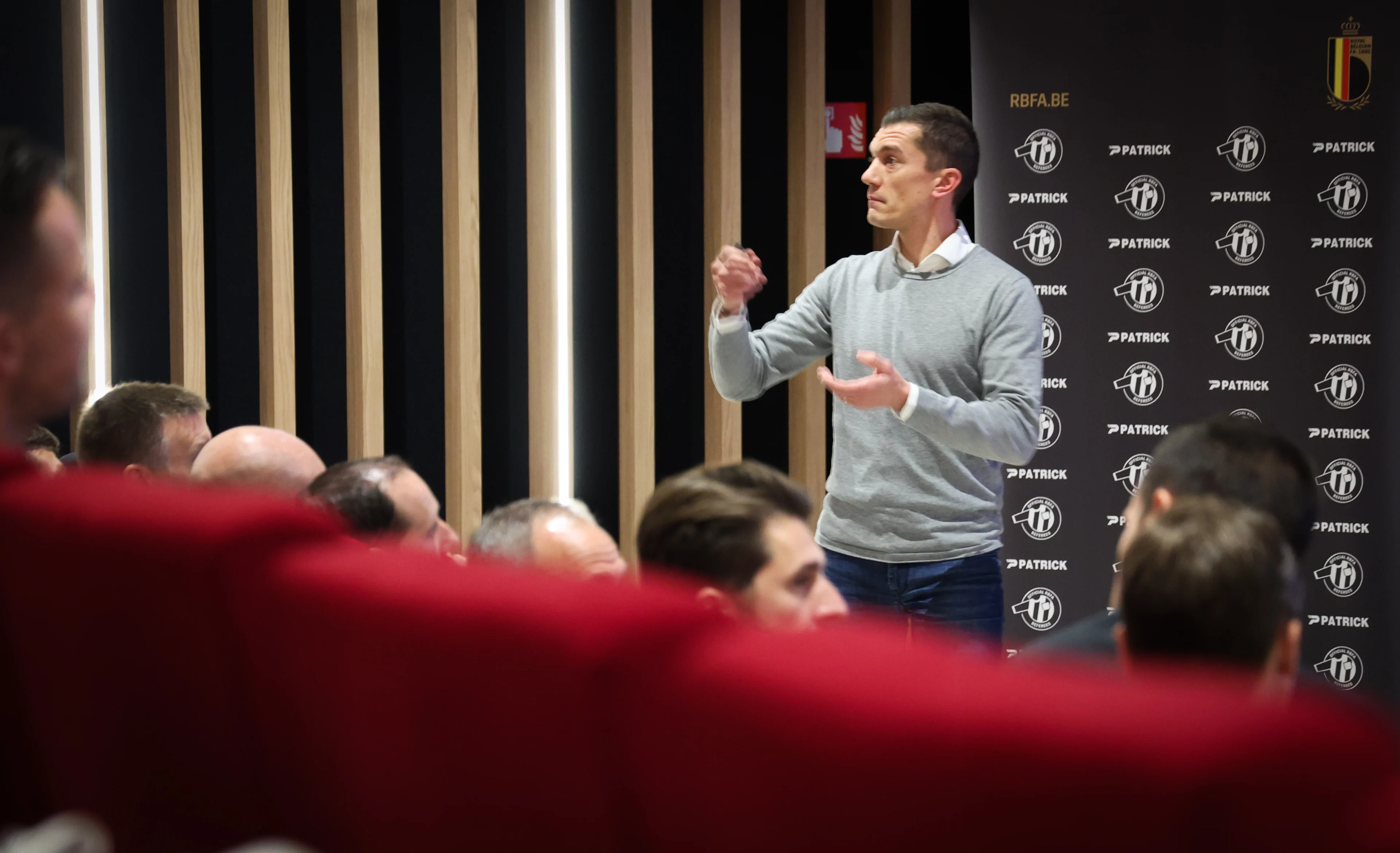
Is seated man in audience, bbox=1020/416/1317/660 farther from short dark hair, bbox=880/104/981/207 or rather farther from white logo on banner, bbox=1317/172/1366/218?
white logo on banner, bbox=1317/172/1366/218

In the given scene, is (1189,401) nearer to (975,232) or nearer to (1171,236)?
(1171,236)

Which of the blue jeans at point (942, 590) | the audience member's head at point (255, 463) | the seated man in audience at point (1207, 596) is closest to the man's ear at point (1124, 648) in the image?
Answer: the seated man in audience at point (1207, 596)

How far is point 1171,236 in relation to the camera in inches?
143

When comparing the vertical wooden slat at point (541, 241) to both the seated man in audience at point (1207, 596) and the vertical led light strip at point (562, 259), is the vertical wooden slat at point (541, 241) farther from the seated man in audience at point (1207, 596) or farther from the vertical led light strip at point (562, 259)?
the seated man in audience at point (1207, 596)

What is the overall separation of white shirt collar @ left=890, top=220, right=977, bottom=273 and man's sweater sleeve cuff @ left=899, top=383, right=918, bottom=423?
37cm

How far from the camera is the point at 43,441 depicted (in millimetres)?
2881

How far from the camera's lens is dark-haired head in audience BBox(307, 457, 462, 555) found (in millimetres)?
1983

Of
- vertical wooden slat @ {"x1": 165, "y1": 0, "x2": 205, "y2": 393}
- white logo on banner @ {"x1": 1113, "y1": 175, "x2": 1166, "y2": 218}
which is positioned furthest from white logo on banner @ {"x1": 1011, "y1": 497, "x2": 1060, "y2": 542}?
vertical wooden slat @ {"x1": 165, "y1": 0, "x2": 205, "y2": 393}

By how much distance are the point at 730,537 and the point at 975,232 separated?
2609 mm

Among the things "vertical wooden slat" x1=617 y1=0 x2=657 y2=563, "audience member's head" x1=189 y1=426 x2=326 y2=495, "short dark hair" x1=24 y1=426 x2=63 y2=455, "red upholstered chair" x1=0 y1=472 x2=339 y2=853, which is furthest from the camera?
"vertical wooden slat" x1=617 y1=0 x2=657 y2=563

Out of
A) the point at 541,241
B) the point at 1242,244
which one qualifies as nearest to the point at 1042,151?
the point at 1242,244

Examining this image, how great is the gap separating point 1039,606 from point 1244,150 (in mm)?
1489

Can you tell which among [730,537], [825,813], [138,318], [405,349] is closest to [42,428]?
[138,318]

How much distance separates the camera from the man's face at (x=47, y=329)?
90 centimetres
